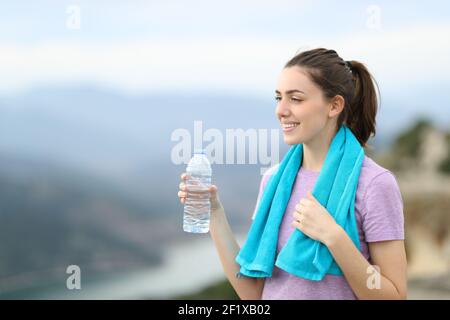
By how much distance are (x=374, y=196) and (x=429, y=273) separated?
9.52 meters

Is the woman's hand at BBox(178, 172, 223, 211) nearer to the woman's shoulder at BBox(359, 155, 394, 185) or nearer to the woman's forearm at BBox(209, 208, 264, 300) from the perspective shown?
the woman's forearm at BBox(209, 208, 264, 300)

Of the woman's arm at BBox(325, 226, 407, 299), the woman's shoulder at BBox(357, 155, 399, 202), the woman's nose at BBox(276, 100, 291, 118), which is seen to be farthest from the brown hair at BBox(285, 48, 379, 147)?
the woman's arm at BBox(325, 226, 407, 299)

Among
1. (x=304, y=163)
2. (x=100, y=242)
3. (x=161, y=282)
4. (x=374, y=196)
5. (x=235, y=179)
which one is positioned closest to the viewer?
(x=374, y=196)

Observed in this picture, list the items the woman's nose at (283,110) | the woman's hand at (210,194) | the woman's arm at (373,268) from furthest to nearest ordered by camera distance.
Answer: the woman's hand at (210,194) → the woman's nose at (283,110) → the woman's arm at (373,268)

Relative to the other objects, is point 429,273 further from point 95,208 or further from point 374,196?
point 95,208

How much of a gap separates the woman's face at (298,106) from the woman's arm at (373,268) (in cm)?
32

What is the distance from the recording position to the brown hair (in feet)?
6.77

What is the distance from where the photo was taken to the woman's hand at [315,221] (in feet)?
6.23

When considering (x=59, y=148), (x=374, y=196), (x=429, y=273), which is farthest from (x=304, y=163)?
(x=59, y=148)

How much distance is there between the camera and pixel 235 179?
1700cm

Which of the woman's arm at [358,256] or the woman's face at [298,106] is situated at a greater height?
the woman's face at [298,106]

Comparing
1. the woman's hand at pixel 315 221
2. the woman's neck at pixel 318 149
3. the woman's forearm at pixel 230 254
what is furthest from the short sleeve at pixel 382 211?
the woman's forearm at pixel 230 254

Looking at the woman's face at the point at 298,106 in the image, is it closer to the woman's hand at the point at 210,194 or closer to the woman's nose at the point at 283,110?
the woman's nose at the point at 283,110

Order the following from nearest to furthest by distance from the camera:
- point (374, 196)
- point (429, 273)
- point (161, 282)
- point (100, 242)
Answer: point (374, 196) < point (429, 273) < point (161, 282) < point (100, 242)
